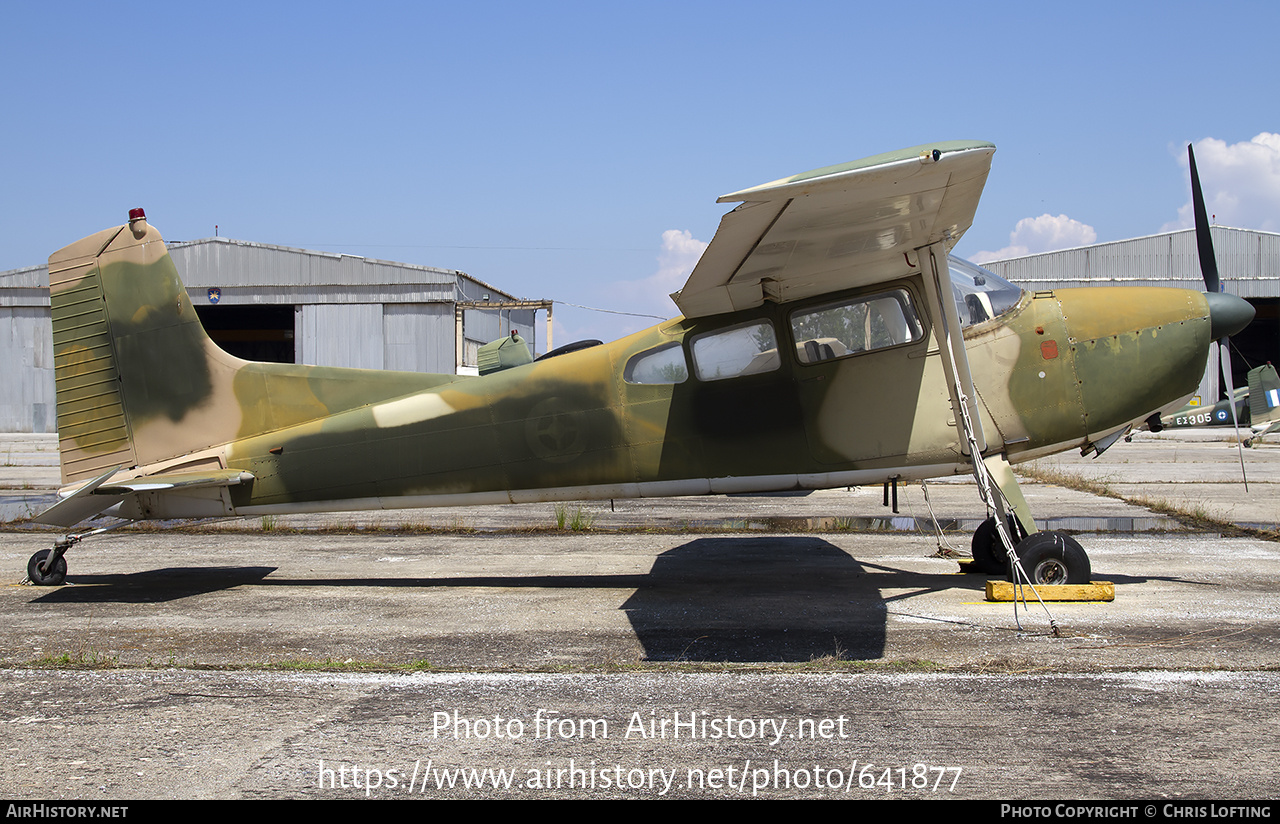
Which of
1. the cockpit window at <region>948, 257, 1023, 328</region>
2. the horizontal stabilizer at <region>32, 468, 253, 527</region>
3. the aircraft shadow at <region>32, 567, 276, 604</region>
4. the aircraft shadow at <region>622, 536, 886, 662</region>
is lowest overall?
the aircraft shadow at <region>622, 536, 886, 662</region>

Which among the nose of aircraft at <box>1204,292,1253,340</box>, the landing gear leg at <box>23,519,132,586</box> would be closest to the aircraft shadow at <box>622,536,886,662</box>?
the nose of aircraft at <box>1204,292,1253,340</box>

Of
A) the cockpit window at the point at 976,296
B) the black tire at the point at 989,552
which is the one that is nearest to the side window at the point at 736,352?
the cockpit window at the point at 976,296

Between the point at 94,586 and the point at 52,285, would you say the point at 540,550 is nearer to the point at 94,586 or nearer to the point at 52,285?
the point at 94,586

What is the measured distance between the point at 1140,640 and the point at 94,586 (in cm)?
835

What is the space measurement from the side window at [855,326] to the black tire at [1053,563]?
1877 millimetres

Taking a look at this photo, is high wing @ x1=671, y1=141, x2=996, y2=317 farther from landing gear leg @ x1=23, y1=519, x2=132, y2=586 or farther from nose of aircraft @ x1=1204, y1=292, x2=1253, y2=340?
landing gear leg @ x1=23, y1=519, x2=132, y2=586

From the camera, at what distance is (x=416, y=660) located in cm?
563

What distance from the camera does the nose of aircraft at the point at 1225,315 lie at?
7.43 meters

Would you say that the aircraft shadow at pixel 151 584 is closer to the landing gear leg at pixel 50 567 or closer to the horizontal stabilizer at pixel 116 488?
the landing gear leg at pixel 50 567

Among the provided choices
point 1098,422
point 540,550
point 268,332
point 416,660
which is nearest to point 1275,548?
point 1098,422

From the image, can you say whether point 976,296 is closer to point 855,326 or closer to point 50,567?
point 855,326

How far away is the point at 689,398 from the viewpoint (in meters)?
7.60

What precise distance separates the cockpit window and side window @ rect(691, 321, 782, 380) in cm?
154

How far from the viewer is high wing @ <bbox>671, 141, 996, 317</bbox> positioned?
4766 millimetres
